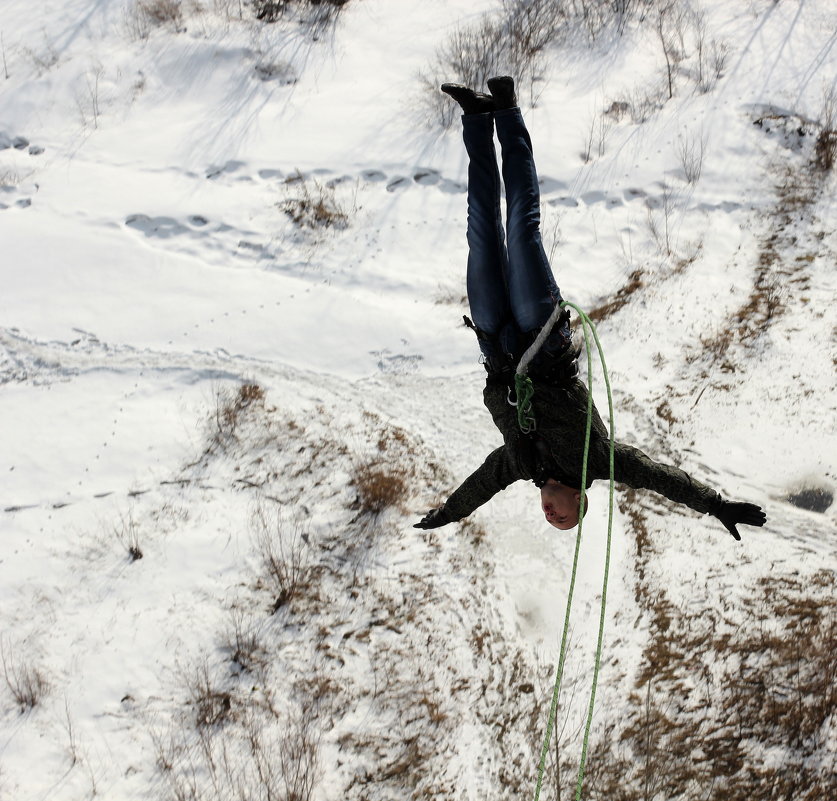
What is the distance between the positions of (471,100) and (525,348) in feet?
4.28

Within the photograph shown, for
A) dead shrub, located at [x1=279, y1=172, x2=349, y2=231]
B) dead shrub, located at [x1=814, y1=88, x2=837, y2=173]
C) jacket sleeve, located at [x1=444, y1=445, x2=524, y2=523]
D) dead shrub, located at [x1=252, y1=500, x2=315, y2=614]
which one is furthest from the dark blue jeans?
dead shrub, located at [x1=814, y1=88, x2=837, y2=173]

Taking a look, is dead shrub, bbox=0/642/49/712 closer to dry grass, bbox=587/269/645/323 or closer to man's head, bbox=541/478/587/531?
man's head, bbox=541/478/587/531

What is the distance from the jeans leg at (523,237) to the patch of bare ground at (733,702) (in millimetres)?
2721

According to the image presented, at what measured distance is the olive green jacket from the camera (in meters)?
2.94

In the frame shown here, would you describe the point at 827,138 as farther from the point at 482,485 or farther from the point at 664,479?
the point at 482,485

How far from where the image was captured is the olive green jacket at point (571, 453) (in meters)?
2.94

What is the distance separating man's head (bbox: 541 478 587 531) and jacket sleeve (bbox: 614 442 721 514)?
0.24 meters

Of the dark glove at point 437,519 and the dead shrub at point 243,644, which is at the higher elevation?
the dark glove at point 437,519

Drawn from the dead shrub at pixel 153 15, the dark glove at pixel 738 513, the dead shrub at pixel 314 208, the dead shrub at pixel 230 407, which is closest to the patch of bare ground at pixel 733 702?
the dark glove at pixel 738 513

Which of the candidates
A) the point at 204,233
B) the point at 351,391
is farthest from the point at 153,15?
the point at 351,391

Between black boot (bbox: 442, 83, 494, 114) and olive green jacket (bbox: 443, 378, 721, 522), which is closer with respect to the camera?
olive green jacket (bbox: 443, 378, 721, 522)

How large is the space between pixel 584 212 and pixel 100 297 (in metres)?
4.76

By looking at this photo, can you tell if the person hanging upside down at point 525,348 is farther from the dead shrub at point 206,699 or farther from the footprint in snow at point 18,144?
the footprint in snow at point 18,144

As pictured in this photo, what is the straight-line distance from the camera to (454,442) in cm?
527
